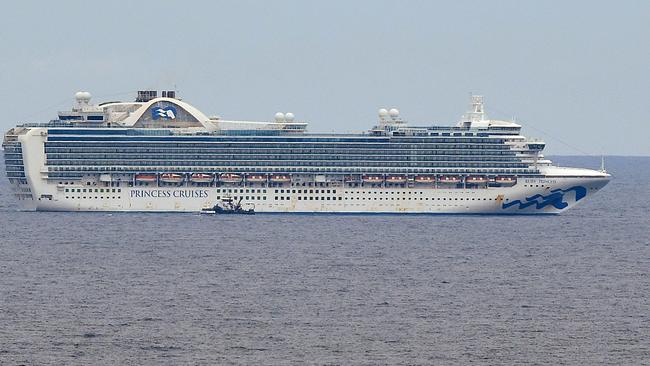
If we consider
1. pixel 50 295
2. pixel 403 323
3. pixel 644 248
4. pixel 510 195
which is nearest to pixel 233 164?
pixel 510 195

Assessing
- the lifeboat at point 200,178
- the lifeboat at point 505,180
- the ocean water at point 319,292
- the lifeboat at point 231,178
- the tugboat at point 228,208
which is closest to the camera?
the ocean water at point 319,292

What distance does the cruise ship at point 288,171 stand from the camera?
4904 inches

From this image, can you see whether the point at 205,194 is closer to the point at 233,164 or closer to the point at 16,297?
the point at 233,164

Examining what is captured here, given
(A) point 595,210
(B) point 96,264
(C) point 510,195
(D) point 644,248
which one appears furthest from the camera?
(A) point 595,210

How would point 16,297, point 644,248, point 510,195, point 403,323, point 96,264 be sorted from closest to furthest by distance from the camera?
1. point 403,323
2. point 16,297
3. point 96,264
4. point 644,248
5. point 510,195

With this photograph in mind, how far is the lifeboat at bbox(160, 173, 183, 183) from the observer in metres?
125

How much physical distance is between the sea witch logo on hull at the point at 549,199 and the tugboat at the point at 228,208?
1905cm

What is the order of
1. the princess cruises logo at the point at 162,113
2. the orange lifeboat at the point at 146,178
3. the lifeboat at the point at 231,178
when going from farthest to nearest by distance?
the princess cruises logo at the point at 162,113 → the lifeboat at the point at 231,178 → the orange lifeboat at the point at 146,178

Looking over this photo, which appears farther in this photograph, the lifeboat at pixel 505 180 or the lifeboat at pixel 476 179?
the lifeboat at pixel 476 179

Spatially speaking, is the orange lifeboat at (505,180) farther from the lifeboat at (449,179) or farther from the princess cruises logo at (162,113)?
the princess cruises logo at (162,113)

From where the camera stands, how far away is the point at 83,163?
410 feet

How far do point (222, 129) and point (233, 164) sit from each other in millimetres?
4054

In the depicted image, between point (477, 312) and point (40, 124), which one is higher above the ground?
point (40, 124)

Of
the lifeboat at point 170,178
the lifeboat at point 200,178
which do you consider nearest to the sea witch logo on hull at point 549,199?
the lifeboat at point 200,178
